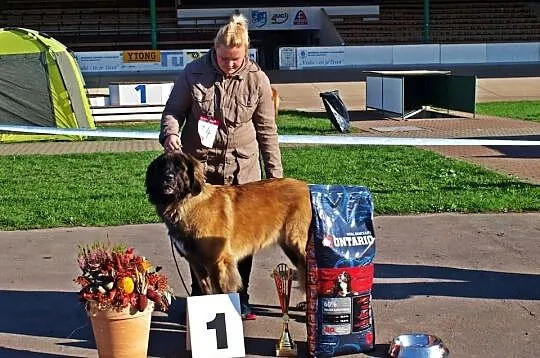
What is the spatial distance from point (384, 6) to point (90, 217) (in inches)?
1487

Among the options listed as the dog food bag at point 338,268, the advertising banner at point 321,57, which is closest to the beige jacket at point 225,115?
the dog food bag at point 338,268

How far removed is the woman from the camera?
4793 mm

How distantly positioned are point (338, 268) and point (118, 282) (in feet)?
3.96

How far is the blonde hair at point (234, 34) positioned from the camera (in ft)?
15.3

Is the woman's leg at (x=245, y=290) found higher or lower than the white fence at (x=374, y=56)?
lower

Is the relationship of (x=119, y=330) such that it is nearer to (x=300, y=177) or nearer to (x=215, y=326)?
(x=215, y=326)

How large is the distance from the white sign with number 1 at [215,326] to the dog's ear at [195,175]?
634 mm

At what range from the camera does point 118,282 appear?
13.8 feet

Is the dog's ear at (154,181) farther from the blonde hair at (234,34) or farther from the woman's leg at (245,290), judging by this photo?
the woman's leg at (245,290)

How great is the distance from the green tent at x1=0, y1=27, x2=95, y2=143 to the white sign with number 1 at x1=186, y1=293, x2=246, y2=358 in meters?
11.9

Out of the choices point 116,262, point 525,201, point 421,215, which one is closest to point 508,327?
point 116,262

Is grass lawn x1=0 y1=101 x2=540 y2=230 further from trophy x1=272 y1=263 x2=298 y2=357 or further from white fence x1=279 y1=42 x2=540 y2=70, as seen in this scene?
white fence x1=279 y1=42 x2=540 y2=70

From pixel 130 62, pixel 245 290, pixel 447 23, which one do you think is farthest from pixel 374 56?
pixel 245 290

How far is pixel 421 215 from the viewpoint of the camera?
27.1 feet
